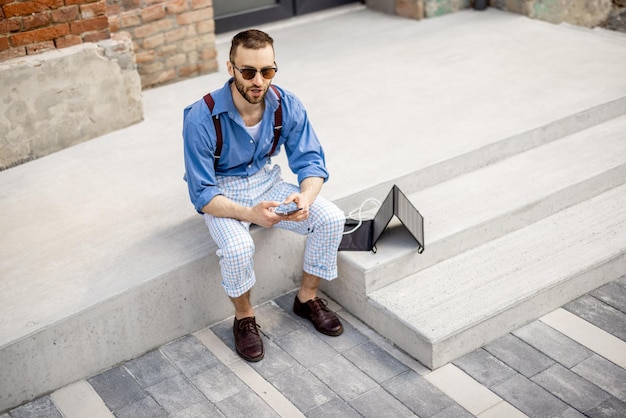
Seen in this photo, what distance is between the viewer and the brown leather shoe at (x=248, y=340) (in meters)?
4.29

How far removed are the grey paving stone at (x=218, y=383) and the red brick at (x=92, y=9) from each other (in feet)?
7.71

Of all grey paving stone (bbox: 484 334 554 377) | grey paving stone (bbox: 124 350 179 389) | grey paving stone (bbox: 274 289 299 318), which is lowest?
grey paving stone (bbox: 484 334 554 377)

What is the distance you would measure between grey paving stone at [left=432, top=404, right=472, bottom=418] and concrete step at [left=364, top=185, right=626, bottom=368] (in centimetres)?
28

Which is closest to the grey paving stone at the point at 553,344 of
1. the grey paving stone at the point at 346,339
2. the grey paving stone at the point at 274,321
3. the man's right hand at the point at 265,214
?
the grey paving stone at the point at 346,339

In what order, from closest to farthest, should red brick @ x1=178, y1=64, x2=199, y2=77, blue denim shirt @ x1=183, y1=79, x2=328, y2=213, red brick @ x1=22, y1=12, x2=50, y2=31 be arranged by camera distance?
1. blue denim shirt @ x1=183, y1=79, x2=328, y2=213
2. red brick @ x1=22, y1=12, x2=50, y2=31
3. red brick @ x1=178, y1=64, x2=199, y2=77

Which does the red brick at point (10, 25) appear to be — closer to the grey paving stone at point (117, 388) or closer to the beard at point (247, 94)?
the beard at point (247, 94)

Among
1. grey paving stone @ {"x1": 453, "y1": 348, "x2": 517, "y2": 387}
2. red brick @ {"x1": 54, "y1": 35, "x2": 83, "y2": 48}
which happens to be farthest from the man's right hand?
red brick @ {"x1": 54, "y1": 35, "x2": 83, "y2": 48}

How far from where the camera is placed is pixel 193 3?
20.8ft

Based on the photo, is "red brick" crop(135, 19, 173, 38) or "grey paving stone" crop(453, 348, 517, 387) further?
"red brick" crop(135, 19, 173, 38)

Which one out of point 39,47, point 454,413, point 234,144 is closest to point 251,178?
point 234,144

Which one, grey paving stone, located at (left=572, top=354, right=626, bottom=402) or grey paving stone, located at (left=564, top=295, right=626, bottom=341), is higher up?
grey paving stone, located at (left=564, top=295, right=626, bottom=341)

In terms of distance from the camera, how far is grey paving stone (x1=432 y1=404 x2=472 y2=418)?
3.92 m

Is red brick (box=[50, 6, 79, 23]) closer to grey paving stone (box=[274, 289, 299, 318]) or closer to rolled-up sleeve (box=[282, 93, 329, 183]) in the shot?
rolled-up sleeve (box=[282, 93, 329, 183])

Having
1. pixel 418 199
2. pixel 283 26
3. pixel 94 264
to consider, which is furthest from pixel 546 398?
pixel 283 26
